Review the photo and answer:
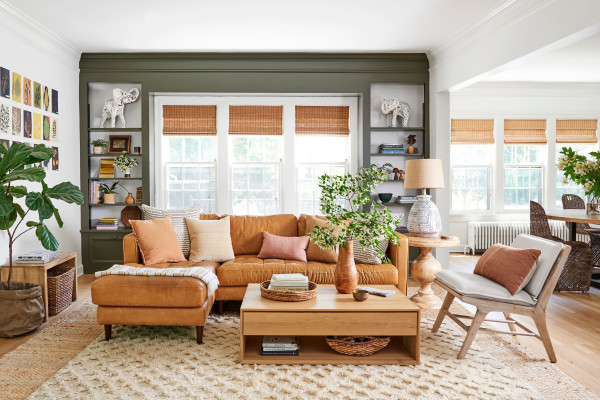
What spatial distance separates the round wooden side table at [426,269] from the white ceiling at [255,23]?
7.17 ft

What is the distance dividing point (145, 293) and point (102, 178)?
9.92 feet

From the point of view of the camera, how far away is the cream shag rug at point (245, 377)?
8.00 ft

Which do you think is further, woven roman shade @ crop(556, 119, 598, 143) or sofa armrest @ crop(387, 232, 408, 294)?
woven roman shade @ crop(556, 119, 598, 143)

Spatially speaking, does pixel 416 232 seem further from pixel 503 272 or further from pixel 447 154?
pixel 447 154

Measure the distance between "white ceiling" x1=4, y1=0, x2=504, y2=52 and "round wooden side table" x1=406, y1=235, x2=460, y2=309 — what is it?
219 cm

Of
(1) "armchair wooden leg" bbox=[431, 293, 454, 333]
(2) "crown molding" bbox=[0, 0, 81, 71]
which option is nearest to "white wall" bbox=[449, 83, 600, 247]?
(1) "armchair wooden leg" bbox=[431, 293, 454, 333]

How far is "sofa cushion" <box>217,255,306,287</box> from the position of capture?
3811 millimetres

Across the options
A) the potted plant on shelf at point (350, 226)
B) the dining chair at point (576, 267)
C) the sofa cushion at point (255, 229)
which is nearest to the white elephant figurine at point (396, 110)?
the dining chair at point (576, 267)

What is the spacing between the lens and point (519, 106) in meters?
7.22

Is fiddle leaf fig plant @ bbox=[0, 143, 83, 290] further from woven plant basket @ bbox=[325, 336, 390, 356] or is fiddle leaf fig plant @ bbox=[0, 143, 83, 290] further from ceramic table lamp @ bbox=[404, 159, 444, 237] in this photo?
ceramic table lamp @ bbox=[404, 159, 444, 237]


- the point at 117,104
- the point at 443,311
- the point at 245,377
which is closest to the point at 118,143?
the point at 117,104

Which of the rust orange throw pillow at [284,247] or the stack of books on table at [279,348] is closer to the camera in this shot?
the stack of books on table at [279,348]

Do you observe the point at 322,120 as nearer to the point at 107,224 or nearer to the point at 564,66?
the point at 107,224

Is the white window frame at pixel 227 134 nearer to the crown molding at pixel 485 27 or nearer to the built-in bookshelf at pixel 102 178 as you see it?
the built-in bookshelf at pixel 102 178
